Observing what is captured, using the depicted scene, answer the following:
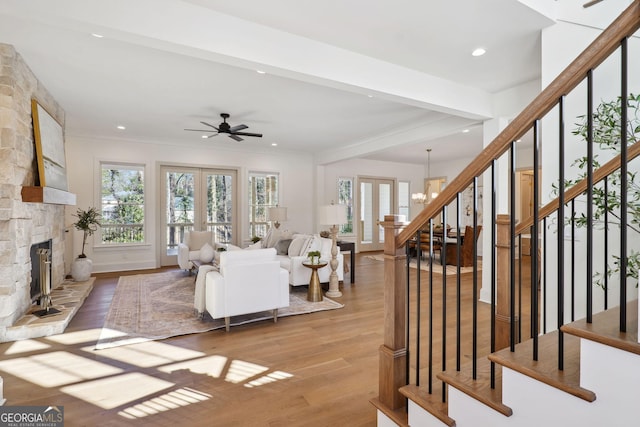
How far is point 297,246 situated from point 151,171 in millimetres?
3706

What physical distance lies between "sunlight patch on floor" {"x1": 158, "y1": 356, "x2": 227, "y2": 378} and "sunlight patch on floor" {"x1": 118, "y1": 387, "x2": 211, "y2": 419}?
0.23 metres

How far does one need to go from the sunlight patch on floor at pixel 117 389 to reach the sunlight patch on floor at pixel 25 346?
100 cm

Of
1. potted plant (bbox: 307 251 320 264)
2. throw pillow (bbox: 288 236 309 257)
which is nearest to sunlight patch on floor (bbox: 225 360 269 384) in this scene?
potted plant (bbox: 307 251 320 264)

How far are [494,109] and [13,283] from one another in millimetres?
5601

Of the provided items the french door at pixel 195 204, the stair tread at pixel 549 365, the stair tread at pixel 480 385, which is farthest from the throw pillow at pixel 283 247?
the stair tread at pixel 549 365

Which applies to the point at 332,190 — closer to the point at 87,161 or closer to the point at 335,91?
the point at 335,91

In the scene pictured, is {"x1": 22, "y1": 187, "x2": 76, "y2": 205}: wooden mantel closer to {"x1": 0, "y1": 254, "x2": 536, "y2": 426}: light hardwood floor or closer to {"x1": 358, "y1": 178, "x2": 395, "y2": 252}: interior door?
{"x1": 0, "y1": 254, "x2": 536, "y2": 426}: light hardwood floor

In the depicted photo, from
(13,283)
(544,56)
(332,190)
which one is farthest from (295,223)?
(544,56)

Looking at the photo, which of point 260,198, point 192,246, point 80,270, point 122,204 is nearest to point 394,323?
point 80,270

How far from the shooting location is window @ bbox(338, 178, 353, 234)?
30.0 feet

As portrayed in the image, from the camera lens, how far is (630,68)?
2.41 metres

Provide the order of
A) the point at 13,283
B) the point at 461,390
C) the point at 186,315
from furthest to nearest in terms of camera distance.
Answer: the point at 186,315, the point at 13,283, the point at 461,390

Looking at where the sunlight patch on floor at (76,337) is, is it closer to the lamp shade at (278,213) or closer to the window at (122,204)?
the window at (122,204)

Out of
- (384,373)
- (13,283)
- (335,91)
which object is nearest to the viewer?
(384,373)
